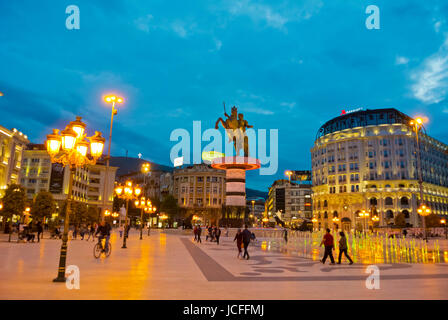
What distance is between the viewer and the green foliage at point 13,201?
39.0 m

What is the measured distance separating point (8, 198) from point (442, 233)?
69.3 meters

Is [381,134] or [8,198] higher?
[381,134]

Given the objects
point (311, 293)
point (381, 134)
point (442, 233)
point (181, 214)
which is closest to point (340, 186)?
point (381, 134)

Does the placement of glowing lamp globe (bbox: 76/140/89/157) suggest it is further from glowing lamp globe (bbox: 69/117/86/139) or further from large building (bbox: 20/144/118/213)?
large building (bbox: 20/144/118/213)

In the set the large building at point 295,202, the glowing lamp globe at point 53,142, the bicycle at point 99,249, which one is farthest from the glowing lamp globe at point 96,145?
the large building at point 295,202

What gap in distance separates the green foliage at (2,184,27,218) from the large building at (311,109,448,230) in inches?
3111

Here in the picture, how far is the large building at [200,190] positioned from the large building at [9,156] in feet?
187

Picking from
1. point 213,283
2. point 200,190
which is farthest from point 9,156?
point 200,190

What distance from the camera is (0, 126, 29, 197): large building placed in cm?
5253

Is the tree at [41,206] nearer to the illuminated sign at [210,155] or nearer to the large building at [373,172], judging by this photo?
the illuminated sign at [210,155]
